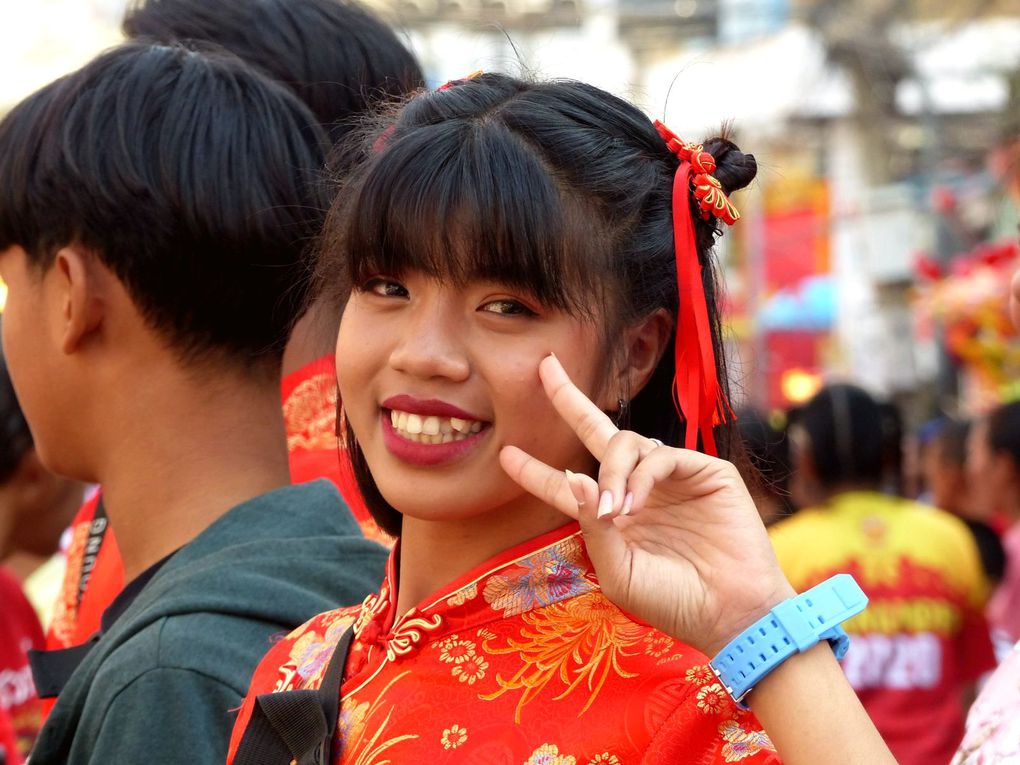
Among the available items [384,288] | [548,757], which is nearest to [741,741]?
[548,757]

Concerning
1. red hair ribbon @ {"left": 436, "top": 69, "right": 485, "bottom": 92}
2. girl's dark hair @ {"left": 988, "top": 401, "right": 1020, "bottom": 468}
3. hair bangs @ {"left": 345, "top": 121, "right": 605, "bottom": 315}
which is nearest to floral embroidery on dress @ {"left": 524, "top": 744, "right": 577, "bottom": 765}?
hair bangs @ {"left": 345, "top": 121, "right": 605, "bottom": 315}

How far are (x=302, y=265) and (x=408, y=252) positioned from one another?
64cm

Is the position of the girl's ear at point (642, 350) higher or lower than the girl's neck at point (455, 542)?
higher

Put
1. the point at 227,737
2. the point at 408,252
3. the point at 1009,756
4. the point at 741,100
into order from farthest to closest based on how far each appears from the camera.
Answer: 1. the point at 741,100
2. the point at 227,737
3. the point at 408,252
4. the point at 1009,756

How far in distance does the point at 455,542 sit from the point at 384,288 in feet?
1.08

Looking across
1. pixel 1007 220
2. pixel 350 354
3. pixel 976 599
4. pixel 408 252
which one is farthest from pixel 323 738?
pixel 1007 220

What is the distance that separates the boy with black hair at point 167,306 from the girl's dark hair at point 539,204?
49 centimetres

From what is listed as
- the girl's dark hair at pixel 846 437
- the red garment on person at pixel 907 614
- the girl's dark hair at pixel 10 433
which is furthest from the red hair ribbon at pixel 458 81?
the girl's dark hair at pixel 846 437

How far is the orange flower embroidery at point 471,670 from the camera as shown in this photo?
1.62 meters

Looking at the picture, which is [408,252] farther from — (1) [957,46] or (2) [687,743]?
(1) [957,46]

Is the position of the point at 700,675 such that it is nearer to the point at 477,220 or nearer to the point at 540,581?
the point at 540,581

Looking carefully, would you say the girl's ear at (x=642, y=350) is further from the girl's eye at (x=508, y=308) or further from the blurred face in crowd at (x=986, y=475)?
the blurred face in crowd at (x=986, y=475)

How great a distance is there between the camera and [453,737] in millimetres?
1568

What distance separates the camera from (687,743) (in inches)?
57.3
